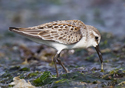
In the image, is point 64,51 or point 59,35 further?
point 64,51

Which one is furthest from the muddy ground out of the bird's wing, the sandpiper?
the bird's wing

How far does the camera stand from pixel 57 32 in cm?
807

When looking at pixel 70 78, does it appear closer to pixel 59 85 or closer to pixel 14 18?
pixel 59 85

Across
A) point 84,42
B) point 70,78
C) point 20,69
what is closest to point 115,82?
point 70,78

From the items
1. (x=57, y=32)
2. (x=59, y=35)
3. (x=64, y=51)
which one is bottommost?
(x=64, y=51)

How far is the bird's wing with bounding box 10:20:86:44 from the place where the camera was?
7898 mm

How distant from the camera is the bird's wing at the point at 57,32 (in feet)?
25.9

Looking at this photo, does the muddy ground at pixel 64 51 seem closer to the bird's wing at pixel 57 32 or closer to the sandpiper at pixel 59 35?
the sandpiper at pixel 59 35

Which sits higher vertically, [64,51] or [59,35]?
[59,35]

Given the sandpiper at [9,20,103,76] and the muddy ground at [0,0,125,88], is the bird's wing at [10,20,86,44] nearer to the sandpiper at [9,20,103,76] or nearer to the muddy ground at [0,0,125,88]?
the sandpiper at [9,20,103,76]

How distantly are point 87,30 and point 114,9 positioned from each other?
1106 cm

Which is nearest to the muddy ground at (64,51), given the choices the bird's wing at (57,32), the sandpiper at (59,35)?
the sandpiper at (59,35)

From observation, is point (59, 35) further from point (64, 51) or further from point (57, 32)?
point (64, 51)

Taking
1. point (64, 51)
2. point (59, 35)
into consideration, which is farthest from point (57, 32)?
point (64, 51)
